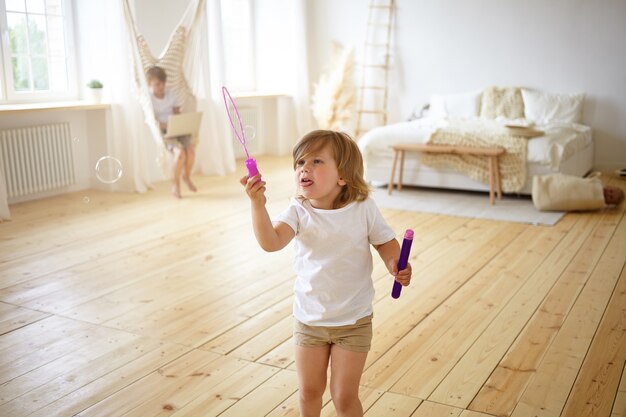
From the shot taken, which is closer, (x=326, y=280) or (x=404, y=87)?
(x=326, y=280)

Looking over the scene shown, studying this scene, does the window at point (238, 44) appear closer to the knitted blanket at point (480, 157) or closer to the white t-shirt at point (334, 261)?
the knitted blanket at point (480, 157)

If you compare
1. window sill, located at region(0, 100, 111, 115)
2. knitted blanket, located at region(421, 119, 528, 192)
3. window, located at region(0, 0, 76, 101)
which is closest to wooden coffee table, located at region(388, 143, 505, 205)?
knitted blanket, located at region(421, 119, 528, 192)

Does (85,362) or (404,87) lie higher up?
(404,87)

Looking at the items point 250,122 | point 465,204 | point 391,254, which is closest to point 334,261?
point 391,254

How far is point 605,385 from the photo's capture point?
2.16 m

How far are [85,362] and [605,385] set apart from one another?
1747 mm

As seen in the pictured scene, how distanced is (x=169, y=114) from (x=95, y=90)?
29.1 inches

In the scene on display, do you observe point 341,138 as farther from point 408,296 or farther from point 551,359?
point 408,296

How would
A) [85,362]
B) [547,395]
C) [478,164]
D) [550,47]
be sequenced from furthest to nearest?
[550,47], [478,164], [85,362], [547,395]

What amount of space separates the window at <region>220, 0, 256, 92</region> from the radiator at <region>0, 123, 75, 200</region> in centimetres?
241

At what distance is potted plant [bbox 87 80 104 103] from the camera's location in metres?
5.52

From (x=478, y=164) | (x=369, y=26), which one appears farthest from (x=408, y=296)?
(x=369, y=26)

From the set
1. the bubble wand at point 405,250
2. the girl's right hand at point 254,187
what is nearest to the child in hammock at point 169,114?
the girl's right hand at point 254,187

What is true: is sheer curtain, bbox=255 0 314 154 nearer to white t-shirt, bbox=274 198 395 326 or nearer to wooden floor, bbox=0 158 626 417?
wooden floor, bbox=0 158 626 417
